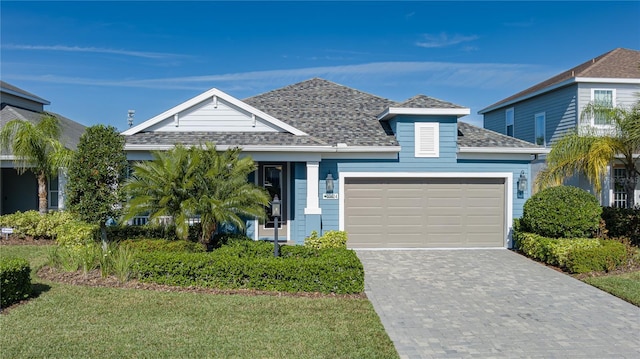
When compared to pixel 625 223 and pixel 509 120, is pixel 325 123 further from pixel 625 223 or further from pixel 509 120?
pixel 509 120

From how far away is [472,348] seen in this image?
5941 mm

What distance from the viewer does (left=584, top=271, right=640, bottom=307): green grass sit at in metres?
8.37

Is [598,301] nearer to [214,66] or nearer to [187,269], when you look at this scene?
[187,269]

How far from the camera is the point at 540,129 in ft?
67.2

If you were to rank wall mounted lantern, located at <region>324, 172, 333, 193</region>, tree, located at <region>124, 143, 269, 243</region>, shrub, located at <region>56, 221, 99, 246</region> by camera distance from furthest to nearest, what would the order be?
wall mounted lantern, located at <region>324, 172, 333, 193</region>
shrub, located at <region>56, 221, 99, 246</region>
tree, located at <region>124, 143, 269, 243</region>

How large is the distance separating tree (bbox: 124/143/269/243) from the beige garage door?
4.22 metres

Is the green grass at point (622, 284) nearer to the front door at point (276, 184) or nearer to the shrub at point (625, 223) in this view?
the shrub at point (625, 223)

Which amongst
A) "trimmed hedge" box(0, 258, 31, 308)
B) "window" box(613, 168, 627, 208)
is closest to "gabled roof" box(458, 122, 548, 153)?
"window" box(613, 168, 627, 208)

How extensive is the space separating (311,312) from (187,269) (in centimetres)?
283

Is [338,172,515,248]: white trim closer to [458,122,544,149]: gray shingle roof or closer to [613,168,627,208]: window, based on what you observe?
[458,122,544,149]: gray shingle roof

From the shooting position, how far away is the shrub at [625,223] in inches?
516

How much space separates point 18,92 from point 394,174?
19.2m

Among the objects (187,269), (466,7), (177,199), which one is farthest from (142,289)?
(466,7)

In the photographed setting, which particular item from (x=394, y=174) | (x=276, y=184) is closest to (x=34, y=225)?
(x=276, y=184)
